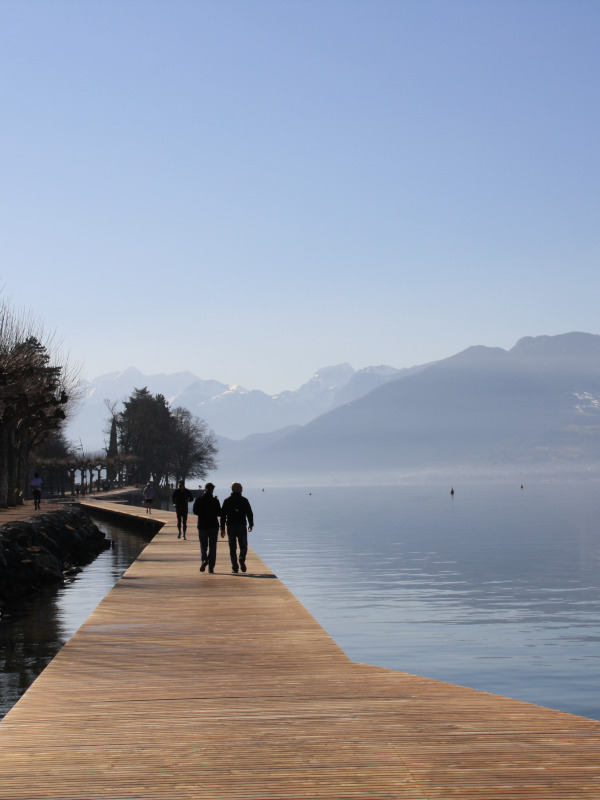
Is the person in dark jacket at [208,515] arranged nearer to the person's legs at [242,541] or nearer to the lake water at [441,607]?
the person's legs at [242,541]

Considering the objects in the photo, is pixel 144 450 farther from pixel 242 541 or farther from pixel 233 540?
pixel 242 541

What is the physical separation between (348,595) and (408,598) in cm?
244

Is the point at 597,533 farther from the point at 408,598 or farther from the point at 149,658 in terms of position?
the point at 149,658

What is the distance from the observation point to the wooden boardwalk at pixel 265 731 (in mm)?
7520

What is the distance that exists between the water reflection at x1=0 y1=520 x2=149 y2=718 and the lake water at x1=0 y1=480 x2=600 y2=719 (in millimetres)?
36

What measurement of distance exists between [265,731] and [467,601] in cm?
2716

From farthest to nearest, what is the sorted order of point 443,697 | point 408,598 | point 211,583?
point 408,598 < point 211,583 < point 443,697

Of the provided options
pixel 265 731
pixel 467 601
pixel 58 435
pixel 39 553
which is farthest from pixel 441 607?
pixel 58 435

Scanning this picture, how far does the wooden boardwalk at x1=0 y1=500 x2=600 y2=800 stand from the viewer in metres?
7.52

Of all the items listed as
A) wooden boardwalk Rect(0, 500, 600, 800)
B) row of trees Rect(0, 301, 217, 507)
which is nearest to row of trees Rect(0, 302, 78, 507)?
row of trees Rect(0, 301, 217, 507)

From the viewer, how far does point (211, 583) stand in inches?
875

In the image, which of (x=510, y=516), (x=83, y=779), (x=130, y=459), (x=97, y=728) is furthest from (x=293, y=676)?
(x=130, y=459)

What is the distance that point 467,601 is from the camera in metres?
35.1

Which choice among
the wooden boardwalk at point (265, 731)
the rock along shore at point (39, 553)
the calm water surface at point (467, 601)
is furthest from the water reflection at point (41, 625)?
the calm water surface at point (467, 601)
